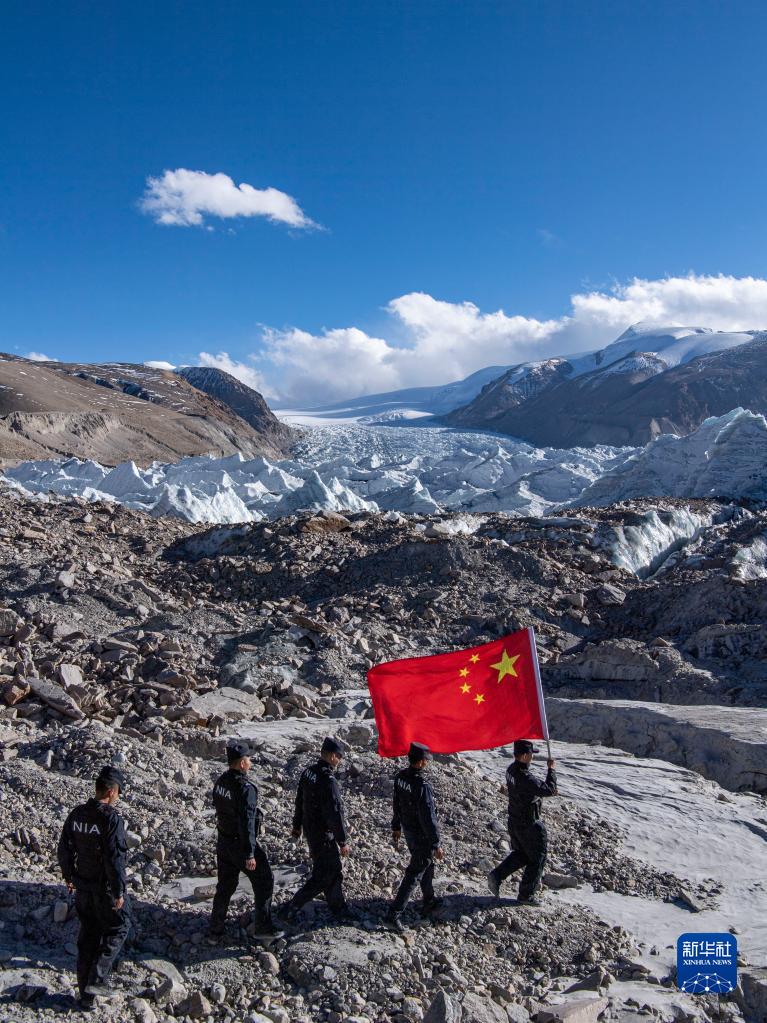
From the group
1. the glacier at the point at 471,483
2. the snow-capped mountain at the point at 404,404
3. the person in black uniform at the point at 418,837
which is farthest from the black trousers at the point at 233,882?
the snow-capped mountain at the point at 404,404

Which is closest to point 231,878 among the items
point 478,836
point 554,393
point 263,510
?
point 478,836

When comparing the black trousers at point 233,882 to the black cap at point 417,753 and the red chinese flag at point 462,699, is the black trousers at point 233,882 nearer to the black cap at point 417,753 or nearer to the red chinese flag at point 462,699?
the black cap at point 417,753

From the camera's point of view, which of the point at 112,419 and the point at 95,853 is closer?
the point at 95,853

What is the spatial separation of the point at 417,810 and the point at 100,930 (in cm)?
162

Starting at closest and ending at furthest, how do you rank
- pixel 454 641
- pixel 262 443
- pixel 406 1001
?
pixel 406 1001
pixel 454 641
pixel 262 443

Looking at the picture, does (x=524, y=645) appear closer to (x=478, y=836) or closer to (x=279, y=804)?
(x=478, y=836)

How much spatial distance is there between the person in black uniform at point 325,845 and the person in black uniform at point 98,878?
3.10ft

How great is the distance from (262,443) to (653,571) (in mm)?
67824

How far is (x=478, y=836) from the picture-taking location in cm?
520

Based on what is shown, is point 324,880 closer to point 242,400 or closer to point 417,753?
point 417,753

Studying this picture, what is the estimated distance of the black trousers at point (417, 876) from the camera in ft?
13.6

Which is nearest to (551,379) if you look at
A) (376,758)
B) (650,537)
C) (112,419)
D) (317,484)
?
(112,419)

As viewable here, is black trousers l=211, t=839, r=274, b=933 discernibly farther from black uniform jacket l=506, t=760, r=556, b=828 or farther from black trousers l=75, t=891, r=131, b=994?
black uniform jacket l=506, t=760, r=556, b=828

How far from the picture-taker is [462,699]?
196 inches
